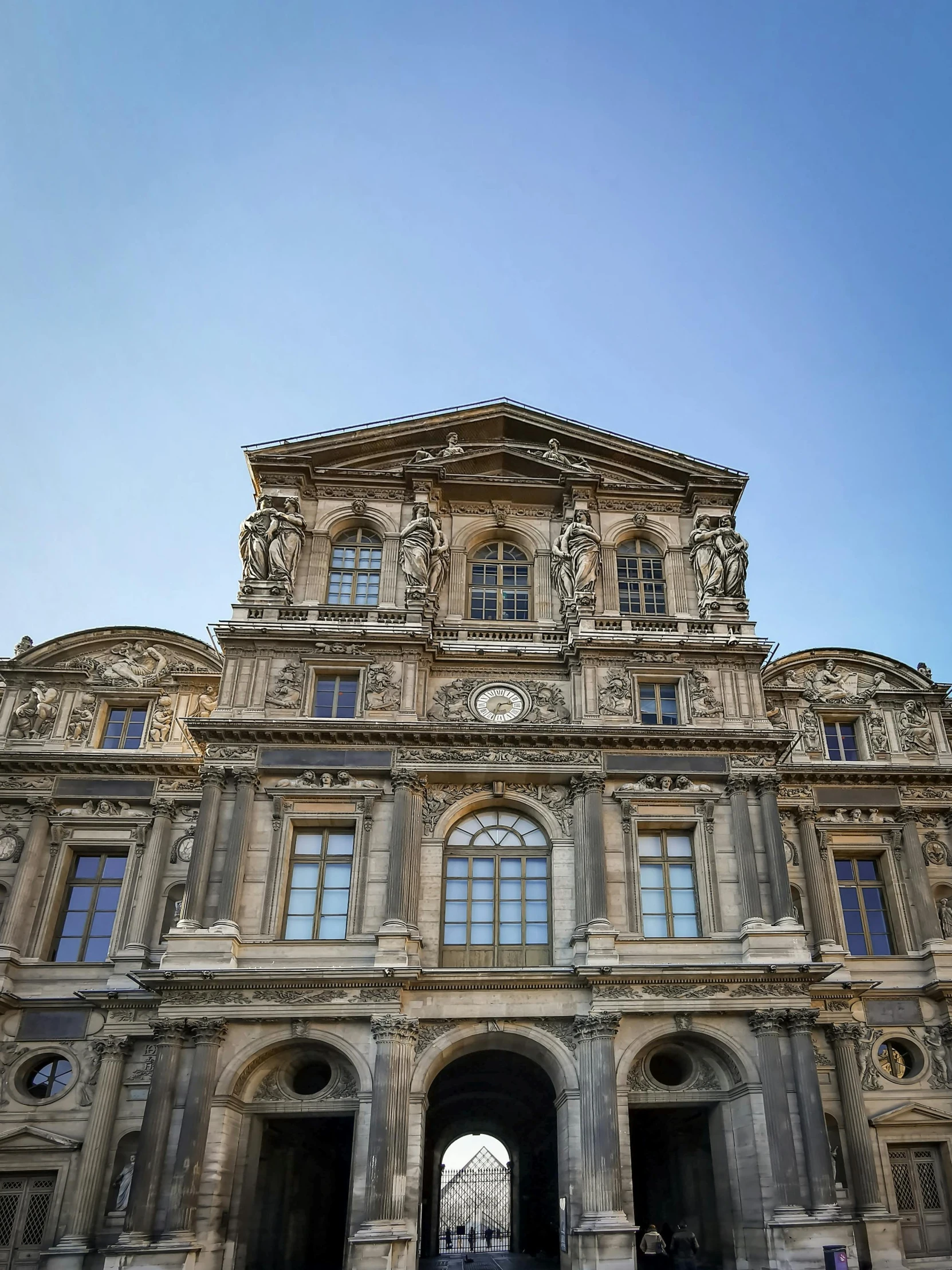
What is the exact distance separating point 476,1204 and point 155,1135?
102 ft

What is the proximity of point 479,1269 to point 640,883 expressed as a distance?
1252 cm

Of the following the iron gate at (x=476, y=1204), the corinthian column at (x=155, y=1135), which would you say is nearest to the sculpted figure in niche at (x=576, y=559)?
the corinthian column at (x=155, y=1135)

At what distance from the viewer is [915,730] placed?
105ft

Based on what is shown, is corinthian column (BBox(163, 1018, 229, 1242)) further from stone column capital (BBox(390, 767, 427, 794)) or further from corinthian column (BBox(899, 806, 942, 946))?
corinthian column (BBox(899, 806, 942, 946))

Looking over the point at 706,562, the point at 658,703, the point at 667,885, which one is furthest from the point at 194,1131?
the point at 706,562

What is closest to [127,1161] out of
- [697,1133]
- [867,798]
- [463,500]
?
[697,1133]

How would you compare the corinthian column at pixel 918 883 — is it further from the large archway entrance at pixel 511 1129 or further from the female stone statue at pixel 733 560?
the large archway entrance at pixel 511 1129

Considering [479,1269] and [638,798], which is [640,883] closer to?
[638,798]

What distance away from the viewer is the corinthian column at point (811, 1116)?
70.3ft

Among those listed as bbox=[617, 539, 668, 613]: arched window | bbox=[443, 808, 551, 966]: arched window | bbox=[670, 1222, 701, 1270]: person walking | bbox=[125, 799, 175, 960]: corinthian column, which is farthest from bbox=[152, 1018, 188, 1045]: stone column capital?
bbox=[617, 539, 668, 613]: arched window

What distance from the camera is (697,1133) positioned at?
2503 centimetres

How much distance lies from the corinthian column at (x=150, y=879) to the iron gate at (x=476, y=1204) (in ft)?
82.5

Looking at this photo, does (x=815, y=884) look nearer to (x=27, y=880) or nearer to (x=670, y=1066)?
(x=670, y=1066)

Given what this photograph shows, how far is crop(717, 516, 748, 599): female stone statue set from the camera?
30219mm
